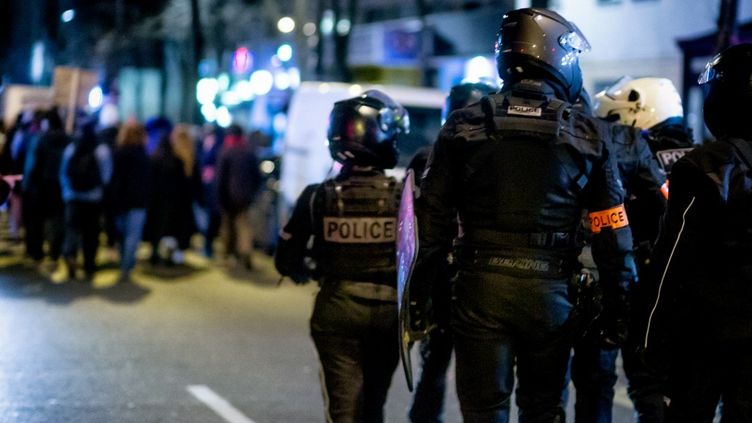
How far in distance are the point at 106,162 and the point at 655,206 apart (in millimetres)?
9078

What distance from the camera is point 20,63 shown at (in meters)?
22.9

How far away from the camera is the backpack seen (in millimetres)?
13258

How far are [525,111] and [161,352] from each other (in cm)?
583

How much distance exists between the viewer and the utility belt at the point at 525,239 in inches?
175

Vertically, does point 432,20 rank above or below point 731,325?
above

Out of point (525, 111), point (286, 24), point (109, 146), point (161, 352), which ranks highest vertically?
point (286, 24)

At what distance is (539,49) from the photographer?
4.64 m

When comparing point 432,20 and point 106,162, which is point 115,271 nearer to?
point 106,162

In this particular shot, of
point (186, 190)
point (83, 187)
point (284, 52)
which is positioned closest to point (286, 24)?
point (284, 52)

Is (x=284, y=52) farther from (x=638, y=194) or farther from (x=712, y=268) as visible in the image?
(x=712, y=268)

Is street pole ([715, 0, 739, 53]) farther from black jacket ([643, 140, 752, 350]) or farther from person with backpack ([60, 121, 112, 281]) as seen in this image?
black jacket ([643, 140, 752, 350])

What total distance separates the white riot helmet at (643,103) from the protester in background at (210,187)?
9.84 metres

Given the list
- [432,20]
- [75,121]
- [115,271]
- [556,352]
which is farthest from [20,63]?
[556,352]

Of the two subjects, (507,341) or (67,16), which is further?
(67,16)
